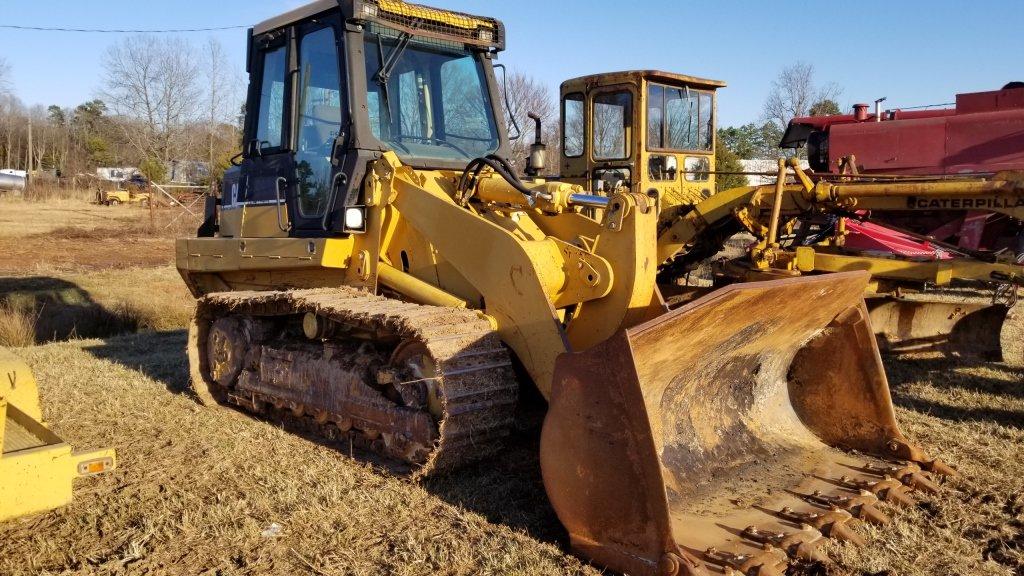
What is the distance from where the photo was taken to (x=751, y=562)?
11.2ft

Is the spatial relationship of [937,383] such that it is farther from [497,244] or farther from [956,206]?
[497,244]

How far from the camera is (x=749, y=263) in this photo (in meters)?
6.54

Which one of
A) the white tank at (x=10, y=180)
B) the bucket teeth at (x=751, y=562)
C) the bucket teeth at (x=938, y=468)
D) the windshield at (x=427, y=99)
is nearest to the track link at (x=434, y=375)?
the windshield at (x=427, y=99)

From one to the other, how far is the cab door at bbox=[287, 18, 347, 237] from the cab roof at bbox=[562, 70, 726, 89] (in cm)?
553

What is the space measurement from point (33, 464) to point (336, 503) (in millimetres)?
1408

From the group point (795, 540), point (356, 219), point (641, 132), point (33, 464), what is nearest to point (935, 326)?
point (795, 540)

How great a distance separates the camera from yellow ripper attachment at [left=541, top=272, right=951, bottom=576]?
3.54 metres

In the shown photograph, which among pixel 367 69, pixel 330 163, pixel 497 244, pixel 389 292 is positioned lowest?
pixel 389 292

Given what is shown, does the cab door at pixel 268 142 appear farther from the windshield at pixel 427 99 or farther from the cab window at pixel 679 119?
the cab window at pixel 679 119

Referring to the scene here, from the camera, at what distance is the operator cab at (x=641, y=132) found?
10.7 m

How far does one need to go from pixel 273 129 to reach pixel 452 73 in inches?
57.2

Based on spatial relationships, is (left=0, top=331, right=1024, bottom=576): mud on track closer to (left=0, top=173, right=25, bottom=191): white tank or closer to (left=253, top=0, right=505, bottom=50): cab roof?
(left=253, top=0, right=505, bottom=50): cab roof

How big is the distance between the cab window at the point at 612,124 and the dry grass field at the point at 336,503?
15.7 feet

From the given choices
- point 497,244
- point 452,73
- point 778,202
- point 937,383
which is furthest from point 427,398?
point 937,383
